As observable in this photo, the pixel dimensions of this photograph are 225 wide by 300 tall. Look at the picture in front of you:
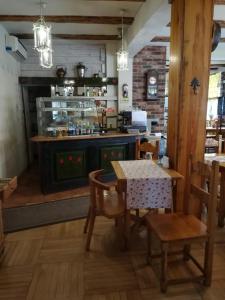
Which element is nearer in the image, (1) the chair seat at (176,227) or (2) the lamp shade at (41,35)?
(1) the chair seat at (176,227)

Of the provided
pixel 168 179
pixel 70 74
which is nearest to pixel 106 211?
pixel 168 179

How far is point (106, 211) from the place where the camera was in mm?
2348

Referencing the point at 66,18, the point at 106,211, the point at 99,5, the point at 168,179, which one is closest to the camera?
the point at 168,179

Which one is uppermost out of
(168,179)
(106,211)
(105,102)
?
(105,102)

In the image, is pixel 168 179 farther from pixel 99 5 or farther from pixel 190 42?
pixel 99 5

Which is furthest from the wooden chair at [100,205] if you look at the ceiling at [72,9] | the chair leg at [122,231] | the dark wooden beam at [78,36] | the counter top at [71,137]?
the dark wooden beam at [78,36]

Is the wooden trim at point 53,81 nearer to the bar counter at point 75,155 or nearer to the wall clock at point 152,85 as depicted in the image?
the wall clock at point 152,85

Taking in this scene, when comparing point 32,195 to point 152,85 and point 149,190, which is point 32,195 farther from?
point 152,85

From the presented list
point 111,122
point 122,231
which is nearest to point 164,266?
point 122,231

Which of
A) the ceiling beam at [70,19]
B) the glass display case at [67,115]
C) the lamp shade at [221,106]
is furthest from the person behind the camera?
the lamp shade at [221,106]

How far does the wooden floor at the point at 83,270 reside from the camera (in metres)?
1.83

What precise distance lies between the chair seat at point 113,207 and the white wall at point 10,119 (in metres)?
2.30

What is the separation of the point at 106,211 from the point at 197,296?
3.38 feet

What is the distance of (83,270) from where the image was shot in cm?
211
